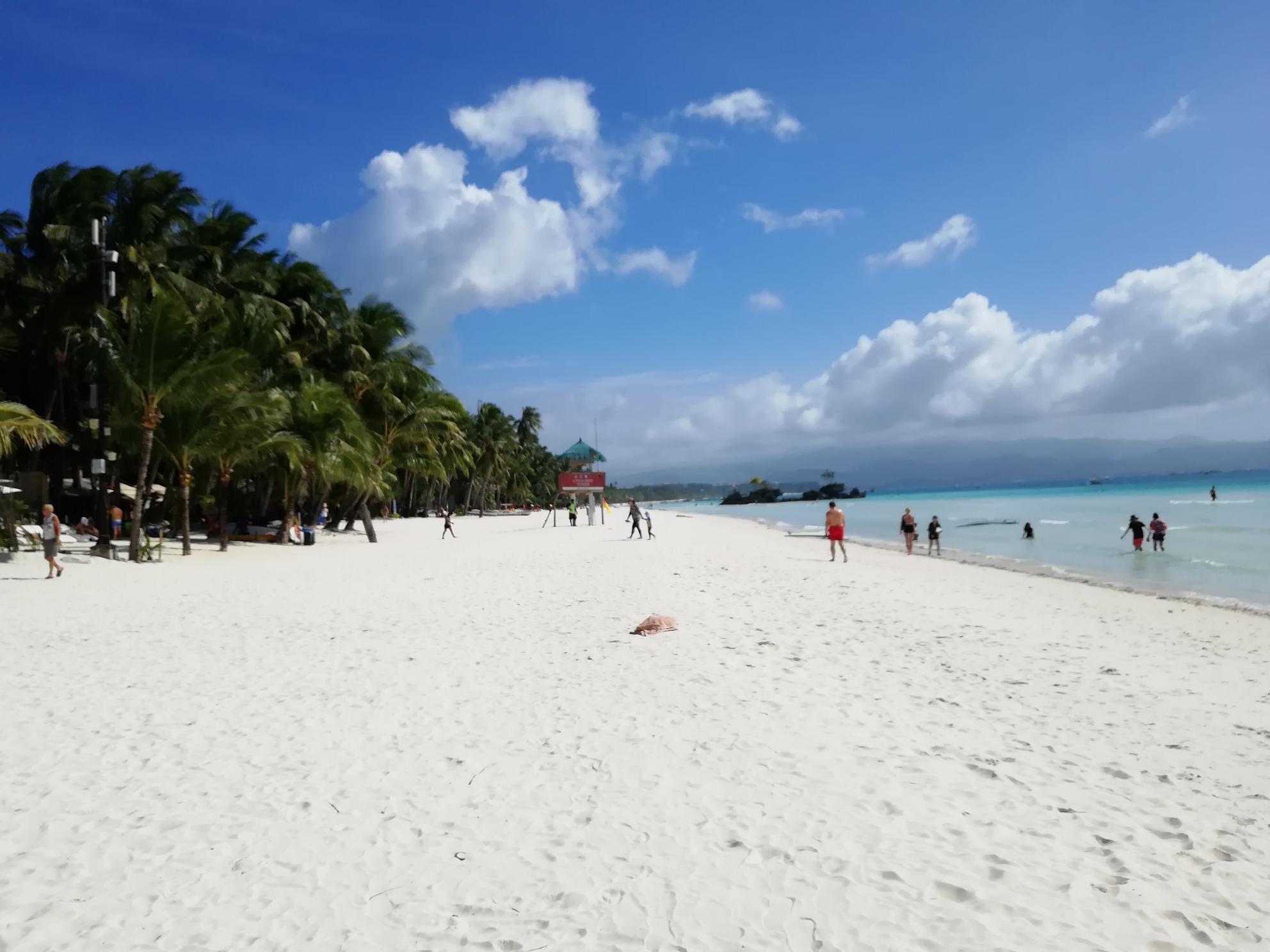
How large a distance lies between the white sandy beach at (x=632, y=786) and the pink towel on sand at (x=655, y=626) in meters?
0.33

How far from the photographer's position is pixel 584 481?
41.9 m

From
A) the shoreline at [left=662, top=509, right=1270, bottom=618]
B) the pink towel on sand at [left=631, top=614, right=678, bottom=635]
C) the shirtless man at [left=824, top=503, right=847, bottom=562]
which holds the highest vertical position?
the shirtless man at [left=824, top=503, right=847, bottom=562]

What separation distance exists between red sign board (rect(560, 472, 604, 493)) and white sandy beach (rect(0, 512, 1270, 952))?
107ft

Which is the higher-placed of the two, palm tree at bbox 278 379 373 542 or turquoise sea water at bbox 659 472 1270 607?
palm tree at bbox 278 379 373 542

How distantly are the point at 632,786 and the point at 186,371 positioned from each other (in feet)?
53.7

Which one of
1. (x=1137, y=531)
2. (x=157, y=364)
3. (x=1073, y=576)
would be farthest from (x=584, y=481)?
(x=1073, y=576)

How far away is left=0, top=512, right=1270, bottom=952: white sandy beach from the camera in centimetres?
290

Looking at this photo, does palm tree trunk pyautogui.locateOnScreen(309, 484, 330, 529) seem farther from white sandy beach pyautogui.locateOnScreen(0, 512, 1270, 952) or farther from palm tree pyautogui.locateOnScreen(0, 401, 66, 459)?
white sandy beach pyautogui.locateOnScreen(0, 512, 1270, 952)

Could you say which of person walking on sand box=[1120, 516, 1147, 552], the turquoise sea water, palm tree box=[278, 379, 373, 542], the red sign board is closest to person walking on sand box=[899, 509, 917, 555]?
the turquoise sea water

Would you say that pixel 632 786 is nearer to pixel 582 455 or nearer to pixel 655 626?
pixel 655 626

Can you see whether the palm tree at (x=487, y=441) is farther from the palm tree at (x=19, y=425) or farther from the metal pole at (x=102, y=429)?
the palm tree at (x=19, y=425)

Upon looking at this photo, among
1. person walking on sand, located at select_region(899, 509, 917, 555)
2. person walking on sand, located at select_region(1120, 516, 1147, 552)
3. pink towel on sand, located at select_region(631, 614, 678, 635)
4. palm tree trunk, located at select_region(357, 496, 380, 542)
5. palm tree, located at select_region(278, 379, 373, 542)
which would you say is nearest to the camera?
pink towel on sand, located at select_region(631, 614, 678, 635)

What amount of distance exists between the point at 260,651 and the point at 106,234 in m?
22.3

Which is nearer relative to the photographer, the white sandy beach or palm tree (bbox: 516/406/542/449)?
the white sandy beach
